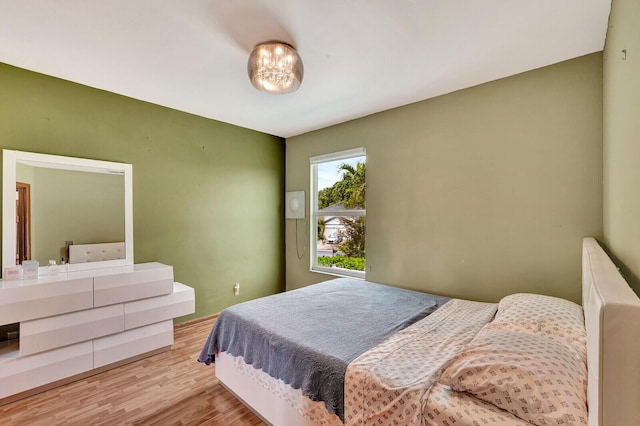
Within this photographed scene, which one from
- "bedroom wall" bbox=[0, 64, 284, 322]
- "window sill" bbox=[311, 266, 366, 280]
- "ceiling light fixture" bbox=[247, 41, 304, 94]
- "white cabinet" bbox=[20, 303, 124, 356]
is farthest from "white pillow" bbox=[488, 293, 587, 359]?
"bedroom wall" bbox=[0, 64, 284, 322]

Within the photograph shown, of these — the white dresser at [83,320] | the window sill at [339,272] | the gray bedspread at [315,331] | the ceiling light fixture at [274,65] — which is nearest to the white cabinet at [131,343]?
the white dresser at [83,320]

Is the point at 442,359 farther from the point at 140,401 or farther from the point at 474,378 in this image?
the point at 140,401

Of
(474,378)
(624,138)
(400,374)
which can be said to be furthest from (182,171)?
(624,138)

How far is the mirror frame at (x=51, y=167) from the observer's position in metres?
2.28

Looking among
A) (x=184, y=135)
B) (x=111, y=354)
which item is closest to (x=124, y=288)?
(x=111, y=354)

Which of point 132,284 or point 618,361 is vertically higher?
point 618,361

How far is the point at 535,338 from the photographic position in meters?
1.26

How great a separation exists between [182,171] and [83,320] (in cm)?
172

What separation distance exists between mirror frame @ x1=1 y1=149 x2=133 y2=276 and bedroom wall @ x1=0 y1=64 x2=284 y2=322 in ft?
0.26

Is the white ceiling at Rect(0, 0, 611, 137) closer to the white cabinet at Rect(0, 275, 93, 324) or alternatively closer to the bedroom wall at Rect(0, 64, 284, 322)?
the bedroom wall at Rect(0, 64, 284, 322)

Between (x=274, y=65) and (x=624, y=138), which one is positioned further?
(x=274, y=65)

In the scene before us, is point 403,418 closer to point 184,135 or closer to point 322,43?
point 322,43

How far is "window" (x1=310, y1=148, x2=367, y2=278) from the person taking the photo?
139 inches

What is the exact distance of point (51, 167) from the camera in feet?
8.23
